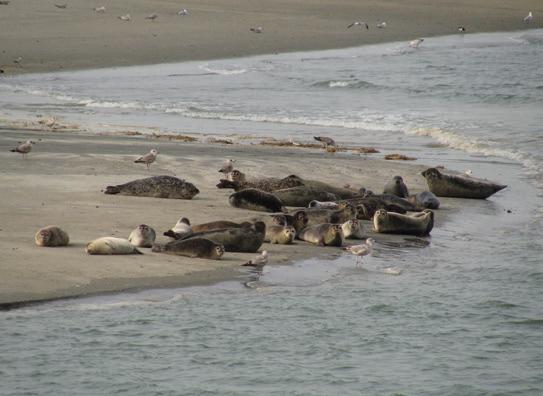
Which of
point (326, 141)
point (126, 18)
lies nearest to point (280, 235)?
point (326, 141)

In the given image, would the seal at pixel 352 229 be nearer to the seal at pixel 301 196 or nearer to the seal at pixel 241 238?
the seal at pixel 241 238

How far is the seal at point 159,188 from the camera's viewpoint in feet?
38.6

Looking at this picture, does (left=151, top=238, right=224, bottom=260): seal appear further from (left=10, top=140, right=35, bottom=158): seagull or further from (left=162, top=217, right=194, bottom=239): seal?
(left=10, top=140, right=35, bottom=158): seagull

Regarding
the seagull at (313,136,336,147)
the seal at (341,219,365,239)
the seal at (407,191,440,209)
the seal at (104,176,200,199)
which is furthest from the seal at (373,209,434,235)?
the seagull at (313,136,336,147)

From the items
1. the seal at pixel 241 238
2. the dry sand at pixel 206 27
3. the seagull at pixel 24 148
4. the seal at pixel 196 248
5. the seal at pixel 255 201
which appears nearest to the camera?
the seal at pixel 196 248

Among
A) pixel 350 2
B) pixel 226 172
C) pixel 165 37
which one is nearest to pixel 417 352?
pixel 226 172

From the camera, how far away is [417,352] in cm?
704

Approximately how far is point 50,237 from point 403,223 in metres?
3.57

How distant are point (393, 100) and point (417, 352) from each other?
17.9 m

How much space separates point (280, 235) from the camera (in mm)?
9945

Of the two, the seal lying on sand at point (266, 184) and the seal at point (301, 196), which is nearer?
the seal at point (301, 196)

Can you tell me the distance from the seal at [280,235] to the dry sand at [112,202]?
9 centimetres

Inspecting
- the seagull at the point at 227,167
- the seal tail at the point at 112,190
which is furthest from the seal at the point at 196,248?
the seagull at the point at 227,167

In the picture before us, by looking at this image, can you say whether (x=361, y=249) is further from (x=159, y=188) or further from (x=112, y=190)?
(x=112, y=190)
